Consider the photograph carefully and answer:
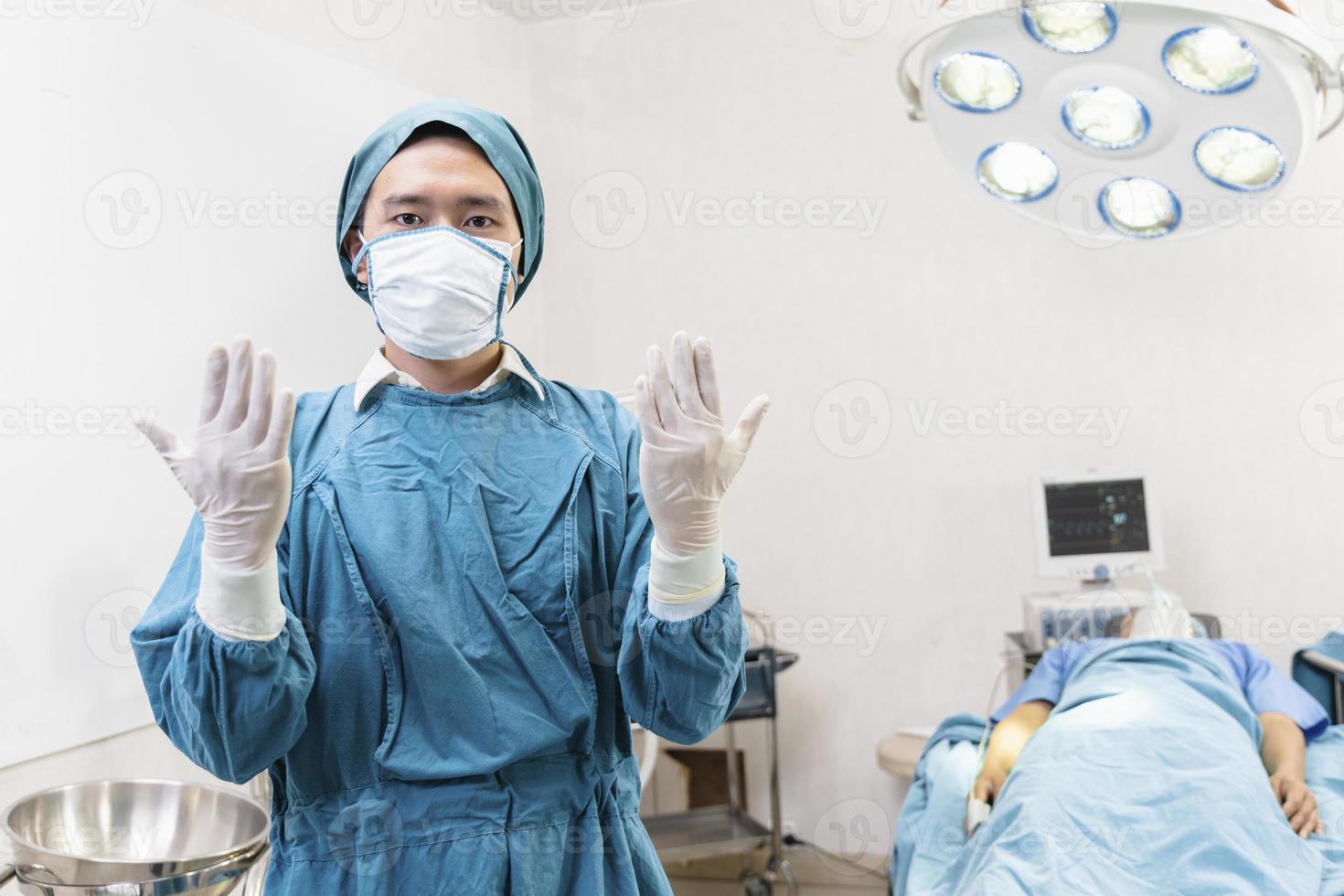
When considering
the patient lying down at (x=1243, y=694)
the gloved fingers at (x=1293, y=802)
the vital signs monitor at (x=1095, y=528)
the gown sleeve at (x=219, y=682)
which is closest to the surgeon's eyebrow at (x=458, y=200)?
the gown sleeve at (x=219, y=682)

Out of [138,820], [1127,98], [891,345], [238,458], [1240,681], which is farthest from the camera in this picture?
[891,345]

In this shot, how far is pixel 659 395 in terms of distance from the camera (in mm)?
1004

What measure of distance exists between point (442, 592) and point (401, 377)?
0.23 metres

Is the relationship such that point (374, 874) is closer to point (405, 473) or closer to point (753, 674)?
point (405, 473)

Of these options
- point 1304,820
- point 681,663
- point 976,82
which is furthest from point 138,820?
point 1304,820

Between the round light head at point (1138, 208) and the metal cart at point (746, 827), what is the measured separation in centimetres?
163

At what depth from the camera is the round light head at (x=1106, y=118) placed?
1554mm

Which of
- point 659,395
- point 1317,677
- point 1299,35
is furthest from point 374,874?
point 1317,677

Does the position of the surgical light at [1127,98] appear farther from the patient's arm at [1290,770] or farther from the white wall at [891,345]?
the white wall at [891,345]

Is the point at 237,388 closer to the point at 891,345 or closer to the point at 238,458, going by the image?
the point at 238,458

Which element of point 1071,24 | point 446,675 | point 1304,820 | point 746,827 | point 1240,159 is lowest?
point 746,827

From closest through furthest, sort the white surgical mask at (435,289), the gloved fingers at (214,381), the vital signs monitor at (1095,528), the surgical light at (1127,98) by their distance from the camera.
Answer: the gloved fingers at (214,381)
the white surgical mask at (435,289)
the surgical light at (1127,98)
the vital signs monitor at (1095,528)

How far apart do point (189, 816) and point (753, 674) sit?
1.69 metres

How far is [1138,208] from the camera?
180cm
